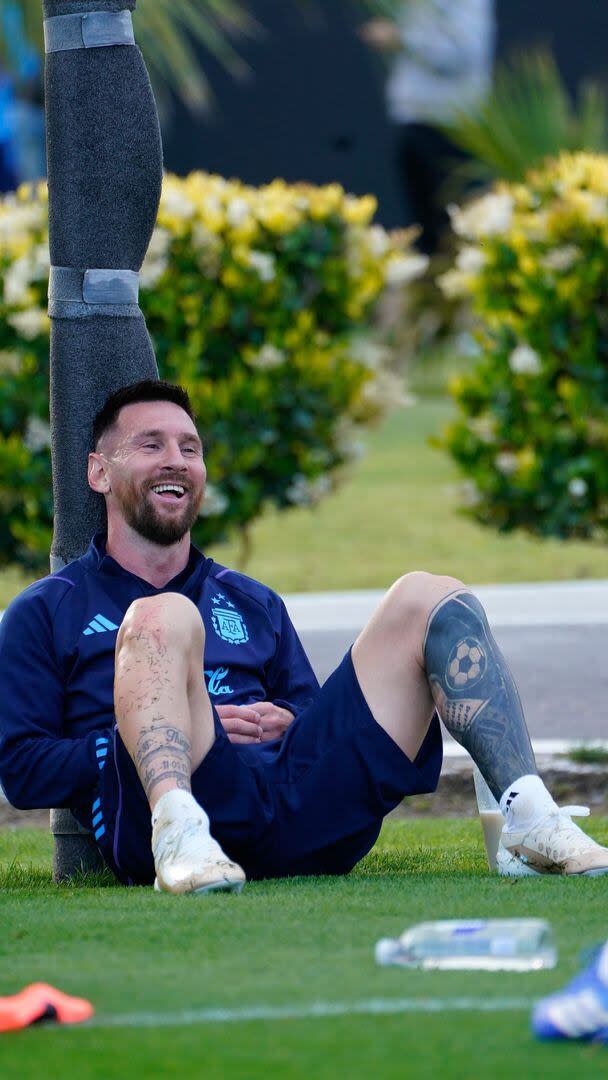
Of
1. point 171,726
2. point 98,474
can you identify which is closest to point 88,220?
point 98,474

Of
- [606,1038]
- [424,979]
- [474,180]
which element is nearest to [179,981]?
[424,979]

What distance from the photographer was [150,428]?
189 inches

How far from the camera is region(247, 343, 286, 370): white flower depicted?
32.2 feet

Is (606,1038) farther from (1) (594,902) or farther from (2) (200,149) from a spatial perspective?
(2) (200,149)

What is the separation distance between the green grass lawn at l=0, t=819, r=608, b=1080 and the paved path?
9.18 ft

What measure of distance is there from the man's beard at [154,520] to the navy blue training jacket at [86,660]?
101 mm

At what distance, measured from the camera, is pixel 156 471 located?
4727 mm

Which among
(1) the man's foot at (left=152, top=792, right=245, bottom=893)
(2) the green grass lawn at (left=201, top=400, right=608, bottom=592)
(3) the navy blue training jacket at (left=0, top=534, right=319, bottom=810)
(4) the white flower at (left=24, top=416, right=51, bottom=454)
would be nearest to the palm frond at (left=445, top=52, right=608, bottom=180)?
(2) the green grass lawn at (left=201, top=400, right=608, bottom=592)

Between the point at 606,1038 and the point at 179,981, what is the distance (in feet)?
2.54

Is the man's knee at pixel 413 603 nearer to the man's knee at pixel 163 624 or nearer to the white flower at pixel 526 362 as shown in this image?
the man's knee at pixel 163 624

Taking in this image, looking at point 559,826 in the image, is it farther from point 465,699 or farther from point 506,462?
point 506,462

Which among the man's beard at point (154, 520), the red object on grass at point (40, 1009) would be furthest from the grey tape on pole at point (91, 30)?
the red object on grass at point (40, 1009)

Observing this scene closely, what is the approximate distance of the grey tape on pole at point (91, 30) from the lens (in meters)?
4.99

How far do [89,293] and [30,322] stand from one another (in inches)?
174
